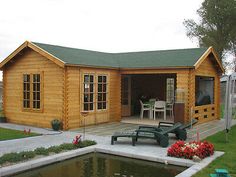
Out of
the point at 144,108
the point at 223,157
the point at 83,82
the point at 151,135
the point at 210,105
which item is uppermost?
the point at 83,82

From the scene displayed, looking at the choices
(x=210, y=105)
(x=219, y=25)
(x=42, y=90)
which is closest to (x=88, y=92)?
(x=42, y=90)

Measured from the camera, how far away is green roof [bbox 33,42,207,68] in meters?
12.4

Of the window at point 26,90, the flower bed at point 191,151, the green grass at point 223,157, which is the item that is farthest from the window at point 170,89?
the flower bed at point 191,151

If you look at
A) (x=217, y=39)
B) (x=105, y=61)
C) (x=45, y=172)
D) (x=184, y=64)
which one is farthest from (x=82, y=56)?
(x=217, y=39)

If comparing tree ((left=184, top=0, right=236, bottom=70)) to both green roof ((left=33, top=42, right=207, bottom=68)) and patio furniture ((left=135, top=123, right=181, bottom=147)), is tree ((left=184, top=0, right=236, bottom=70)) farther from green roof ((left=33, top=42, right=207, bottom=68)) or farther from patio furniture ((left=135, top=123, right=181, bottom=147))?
patio furniture ((left=135, top=123, right=181, bottom=147))

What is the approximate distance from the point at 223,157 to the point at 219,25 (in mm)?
24518

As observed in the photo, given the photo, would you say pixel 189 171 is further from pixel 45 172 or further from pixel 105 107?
pixel 105 107

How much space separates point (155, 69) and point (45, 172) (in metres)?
7.79

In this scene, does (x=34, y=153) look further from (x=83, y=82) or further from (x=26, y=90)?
(x=26, y=90)

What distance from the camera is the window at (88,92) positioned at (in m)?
12.5

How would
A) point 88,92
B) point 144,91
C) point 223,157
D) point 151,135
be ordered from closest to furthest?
1. point 223,157
2. point 151,135
3. point 88,92
4. point 144,91

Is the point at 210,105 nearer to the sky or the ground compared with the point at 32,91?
nearer to the ground

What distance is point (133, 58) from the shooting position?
15438mm

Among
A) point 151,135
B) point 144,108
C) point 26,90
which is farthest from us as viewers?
point 144,108
